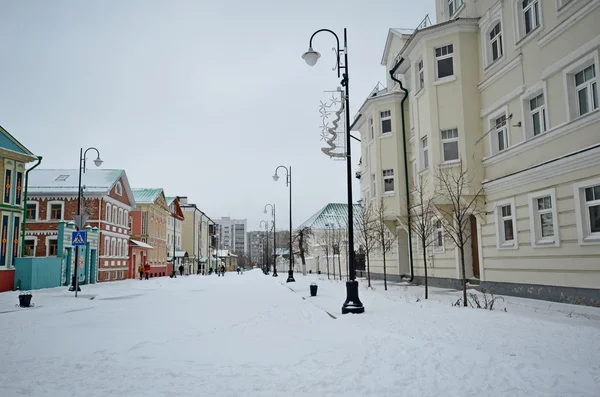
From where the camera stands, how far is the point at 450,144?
63.4 feet

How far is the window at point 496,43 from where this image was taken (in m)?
17.6

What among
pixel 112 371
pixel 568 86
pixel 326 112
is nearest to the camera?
pixel 112 371

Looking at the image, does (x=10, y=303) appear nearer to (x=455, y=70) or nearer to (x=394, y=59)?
(x=455, y=70)

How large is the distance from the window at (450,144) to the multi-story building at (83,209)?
2582 cm

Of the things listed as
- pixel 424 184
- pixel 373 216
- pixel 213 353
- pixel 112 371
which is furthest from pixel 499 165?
pixel 112 371

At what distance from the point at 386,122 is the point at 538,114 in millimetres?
11460

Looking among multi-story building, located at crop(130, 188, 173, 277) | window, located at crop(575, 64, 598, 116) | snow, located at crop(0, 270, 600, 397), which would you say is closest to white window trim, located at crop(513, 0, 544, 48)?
window, located at crop(575, 64, 598, 116)

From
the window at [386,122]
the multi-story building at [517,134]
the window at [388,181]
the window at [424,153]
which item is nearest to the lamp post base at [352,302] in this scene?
the multi-story building at [517,134]

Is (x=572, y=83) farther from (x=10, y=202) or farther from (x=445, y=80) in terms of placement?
(x=10, y=202)

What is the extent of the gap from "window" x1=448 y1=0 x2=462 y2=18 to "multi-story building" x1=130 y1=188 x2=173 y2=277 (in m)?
39.5

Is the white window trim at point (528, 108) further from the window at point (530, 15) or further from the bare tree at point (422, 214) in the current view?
the bare tree at point (422, 214)

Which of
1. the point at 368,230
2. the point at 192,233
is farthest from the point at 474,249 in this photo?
the point at 192,233

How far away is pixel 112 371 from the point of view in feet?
22.1

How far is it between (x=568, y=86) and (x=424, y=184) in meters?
7.86
